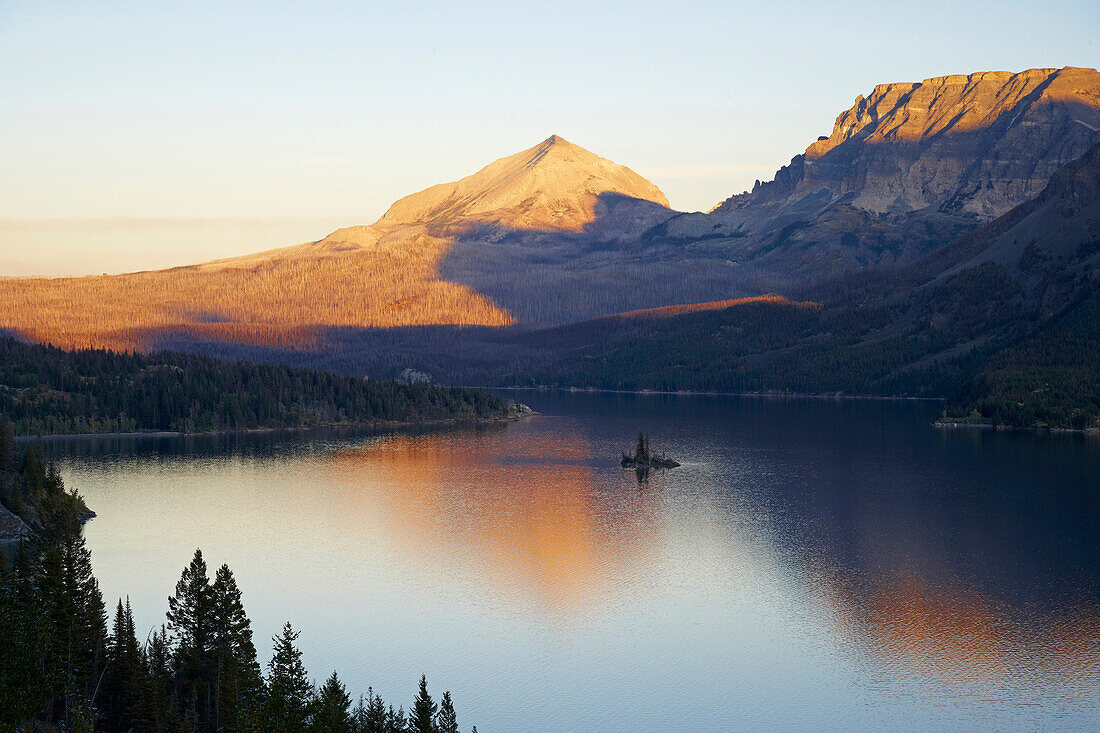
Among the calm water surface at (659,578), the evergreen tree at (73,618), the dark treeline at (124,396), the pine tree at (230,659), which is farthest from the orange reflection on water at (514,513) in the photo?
the dark treeline at (124,396)

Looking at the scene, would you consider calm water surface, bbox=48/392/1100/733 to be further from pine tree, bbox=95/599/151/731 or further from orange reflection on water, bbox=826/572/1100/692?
pine tree, bbox=95/599/151/731

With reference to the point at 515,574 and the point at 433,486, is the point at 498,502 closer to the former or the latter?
the point at 433,486

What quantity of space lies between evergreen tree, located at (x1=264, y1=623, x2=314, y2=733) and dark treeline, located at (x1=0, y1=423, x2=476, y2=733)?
5 centimetres

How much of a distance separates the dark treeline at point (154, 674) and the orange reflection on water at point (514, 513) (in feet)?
71.3

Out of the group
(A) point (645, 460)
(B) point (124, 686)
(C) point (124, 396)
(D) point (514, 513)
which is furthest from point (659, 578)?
(C) point (124, 396)

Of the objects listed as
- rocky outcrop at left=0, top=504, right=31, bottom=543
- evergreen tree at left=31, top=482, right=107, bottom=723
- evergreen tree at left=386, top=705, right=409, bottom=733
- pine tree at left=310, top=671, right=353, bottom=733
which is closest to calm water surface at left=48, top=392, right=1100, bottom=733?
evergreen tree at left=386, top=705, right=409, bottom=733

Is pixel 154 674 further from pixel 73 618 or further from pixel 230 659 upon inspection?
pixel 73 618

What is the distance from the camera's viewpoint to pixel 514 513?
3939 inches

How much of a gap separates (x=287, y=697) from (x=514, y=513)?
55.4m

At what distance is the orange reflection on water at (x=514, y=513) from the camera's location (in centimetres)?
7794

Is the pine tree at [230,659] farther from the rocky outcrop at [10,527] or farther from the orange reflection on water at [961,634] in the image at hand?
the orange reflection on water at [961,634]

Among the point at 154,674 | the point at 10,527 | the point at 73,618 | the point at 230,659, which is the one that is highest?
the point at 10,527

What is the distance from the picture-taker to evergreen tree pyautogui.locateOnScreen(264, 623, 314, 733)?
41312 millimetres

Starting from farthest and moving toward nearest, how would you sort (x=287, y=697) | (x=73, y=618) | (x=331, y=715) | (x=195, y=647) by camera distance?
(x=195, y=647), (x=73, y=618), (x=287, y=697), (x=331, y=715)
